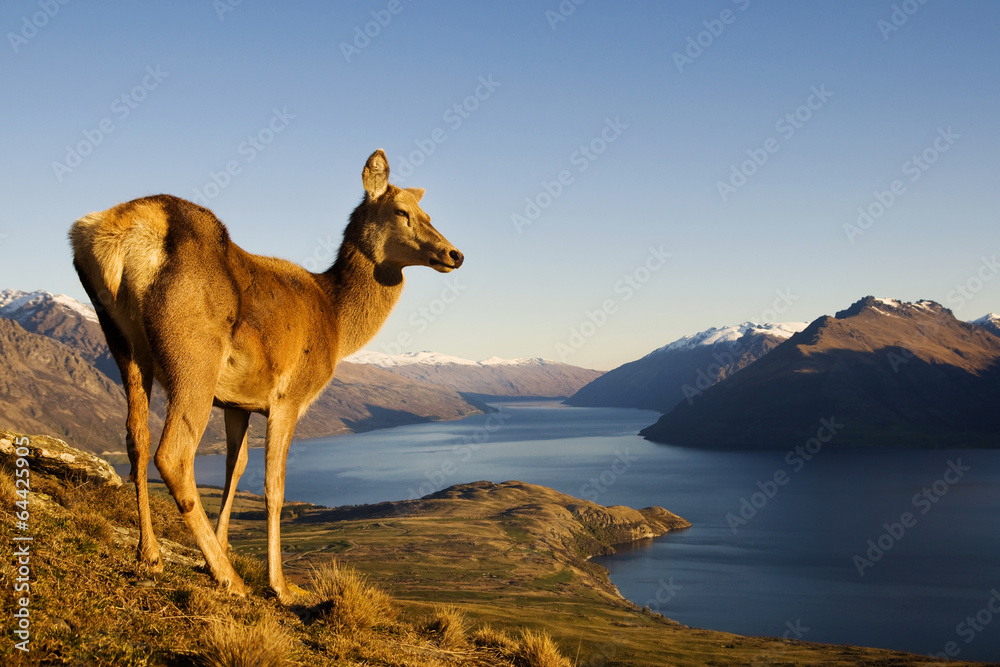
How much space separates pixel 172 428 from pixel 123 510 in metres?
5.03

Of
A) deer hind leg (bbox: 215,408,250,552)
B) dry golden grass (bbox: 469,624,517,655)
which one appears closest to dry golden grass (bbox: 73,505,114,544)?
deer hind leg (bbox: 215,408,250,552)

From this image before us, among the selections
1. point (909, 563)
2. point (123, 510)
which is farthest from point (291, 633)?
point (909, 563)

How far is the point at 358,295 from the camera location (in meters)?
8.51

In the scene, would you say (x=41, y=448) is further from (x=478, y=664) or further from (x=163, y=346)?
(x=478, y=664)

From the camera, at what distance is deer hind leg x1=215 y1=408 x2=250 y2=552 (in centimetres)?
Result: 784

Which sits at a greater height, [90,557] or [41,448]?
[41,448]

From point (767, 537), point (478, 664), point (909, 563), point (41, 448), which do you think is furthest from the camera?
point (767, 537)

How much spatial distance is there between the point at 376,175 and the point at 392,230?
0.73 meters

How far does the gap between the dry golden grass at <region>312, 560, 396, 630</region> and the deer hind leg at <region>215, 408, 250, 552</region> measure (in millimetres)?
1288

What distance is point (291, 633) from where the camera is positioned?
680 centimetres

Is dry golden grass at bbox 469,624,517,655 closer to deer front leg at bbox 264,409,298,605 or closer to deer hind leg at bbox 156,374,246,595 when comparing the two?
deer front leg at bbox 264,409,298,605

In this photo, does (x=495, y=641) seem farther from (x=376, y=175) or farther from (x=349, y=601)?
(x=376, y=175)

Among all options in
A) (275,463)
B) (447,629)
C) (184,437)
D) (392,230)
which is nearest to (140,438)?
(184,437)

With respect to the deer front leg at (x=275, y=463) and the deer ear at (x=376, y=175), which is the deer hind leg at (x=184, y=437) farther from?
the deer ear at (x=376, y=175)
